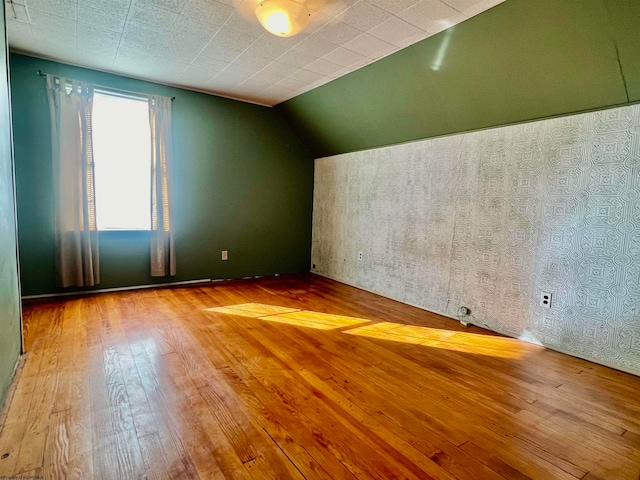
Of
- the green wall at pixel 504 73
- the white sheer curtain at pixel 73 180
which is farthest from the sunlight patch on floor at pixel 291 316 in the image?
the green wall at pixel 504 73

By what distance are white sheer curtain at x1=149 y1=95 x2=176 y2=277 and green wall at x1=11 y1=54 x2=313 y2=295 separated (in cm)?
12

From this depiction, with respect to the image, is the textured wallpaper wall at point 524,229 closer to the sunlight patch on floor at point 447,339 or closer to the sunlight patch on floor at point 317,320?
the sunlight patch on floor at point 447,339

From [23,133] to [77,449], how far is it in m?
3.31

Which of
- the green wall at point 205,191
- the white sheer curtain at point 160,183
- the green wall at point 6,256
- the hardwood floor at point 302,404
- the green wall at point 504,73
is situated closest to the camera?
the hardwood floor at point 302,404

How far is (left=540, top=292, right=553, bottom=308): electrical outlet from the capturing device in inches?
101

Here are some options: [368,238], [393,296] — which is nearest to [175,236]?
[368,238]

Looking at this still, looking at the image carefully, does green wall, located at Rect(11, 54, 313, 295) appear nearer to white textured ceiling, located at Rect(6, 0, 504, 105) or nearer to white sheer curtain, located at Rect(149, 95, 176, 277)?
white sheer curtain, located at Rect(149, 95, 176, 277)

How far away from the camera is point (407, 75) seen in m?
2.95

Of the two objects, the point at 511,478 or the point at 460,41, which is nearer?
the point at 511,478

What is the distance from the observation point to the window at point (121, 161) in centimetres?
353

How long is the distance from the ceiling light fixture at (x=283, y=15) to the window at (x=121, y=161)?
7.66 ft

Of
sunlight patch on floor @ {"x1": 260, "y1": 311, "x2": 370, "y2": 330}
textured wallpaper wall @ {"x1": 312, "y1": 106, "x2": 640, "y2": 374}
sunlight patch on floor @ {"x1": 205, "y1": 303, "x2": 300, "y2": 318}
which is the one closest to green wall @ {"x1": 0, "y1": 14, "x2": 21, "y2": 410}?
sunlight patch on floor @ {"x1": 205, "y1": 303, "x2": 300, "y2": 318}

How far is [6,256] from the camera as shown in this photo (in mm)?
1814

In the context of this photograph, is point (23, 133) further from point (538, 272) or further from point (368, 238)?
point (538, 272)
